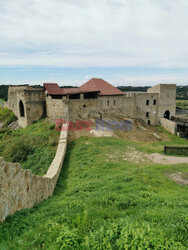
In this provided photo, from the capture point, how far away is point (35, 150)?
13.1 metres

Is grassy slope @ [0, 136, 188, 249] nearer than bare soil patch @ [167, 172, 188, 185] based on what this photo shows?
Yes

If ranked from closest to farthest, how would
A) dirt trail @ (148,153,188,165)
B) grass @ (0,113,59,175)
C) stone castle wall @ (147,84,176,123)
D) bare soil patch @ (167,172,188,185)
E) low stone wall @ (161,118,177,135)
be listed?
bare soil patch @ (167,172,188,185) < dirt trail @ (148,153,188,165) < grass @ (0,113,59,175) < low stone wall @ (161,118,177,135) < stone castle wall @ (147,84,176,123)

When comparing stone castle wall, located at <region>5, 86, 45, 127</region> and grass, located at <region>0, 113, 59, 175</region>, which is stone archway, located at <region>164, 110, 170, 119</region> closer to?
stone castle wall, located at <region>5, 86, 45, 127</region>

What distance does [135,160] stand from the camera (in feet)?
34.0

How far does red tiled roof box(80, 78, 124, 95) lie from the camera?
66.1ft

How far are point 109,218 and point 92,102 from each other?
15933 mm

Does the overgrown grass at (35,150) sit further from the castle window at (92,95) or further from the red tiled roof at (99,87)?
the red tiled roof at (99,87)

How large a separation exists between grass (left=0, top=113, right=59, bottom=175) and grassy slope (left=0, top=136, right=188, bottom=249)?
3.60m

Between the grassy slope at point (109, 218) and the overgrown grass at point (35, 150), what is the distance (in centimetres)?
360

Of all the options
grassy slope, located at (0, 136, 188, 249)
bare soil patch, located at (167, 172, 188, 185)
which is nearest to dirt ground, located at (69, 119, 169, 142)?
grassy slope, located at (0, 136, 188, 249)

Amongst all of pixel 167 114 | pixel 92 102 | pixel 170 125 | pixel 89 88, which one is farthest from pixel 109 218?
pixel 167 114

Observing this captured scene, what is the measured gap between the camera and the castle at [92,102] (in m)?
17.8

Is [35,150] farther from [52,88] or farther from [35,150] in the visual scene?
[52,88]

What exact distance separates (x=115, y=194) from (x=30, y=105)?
1576 centimetres
